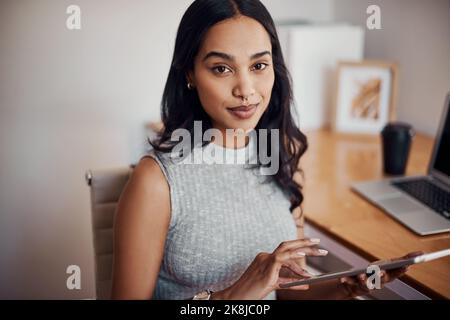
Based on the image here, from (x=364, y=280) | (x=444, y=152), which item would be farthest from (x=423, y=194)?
(x=364, y=280)

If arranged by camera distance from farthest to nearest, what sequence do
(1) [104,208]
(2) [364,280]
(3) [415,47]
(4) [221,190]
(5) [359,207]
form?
(3) [415,47] → (5) [359,207] → (1) [104,208] → (4) [221,190] → (2) [364,280]

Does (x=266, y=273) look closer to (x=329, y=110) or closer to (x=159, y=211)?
(x=159, y=211)

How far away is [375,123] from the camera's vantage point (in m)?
1.67

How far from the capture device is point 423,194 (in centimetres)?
125

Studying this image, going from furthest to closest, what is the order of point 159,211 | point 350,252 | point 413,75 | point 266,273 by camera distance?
point 413,75 < point 350,252 < point 159,211 < point 266,273

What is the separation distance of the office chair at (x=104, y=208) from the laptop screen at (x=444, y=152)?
734 mm

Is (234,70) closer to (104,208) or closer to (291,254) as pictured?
(291,254)

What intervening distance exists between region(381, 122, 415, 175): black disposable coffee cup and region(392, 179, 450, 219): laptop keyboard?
0.07 meters

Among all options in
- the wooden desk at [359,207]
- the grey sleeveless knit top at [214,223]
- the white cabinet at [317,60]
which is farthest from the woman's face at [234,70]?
A: the white cabinet at [317,60]

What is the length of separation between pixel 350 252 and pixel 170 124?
463mm

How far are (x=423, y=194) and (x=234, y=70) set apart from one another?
64cm

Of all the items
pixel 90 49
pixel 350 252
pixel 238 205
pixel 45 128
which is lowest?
pixel 350 252

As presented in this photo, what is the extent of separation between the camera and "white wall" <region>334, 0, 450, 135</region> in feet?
4.90
